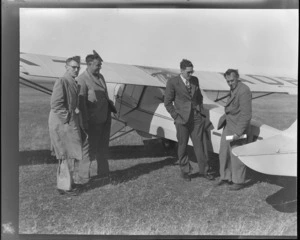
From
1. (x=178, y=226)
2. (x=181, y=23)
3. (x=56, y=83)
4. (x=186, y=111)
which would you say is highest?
(x=181, y=23)

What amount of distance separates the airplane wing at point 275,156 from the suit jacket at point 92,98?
1367mm

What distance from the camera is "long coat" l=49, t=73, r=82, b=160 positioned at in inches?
137

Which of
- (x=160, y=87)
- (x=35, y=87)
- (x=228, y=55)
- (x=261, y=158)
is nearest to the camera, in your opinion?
(x=261, y=158)

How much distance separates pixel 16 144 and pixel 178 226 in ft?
5.66

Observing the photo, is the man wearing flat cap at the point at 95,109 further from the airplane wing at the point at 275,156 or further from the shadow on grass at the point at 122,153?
the airplane wing at the point at 275,156

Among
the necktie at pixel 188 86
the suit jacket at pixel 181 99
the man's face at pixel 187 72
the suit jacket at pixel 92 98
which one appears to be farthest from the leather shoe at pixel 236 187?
the suit jacket at pixel 92 98

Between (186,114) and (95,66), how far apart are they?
1034 millimetres

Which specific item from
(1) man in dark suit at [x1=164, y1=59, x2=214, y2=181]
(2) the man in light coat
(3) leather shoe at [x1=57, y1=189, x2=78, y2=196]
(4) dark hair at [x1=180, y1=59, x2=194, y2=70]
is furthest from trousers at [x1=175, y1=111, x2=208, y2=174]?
(3) leather shoe at [x1=57, y1=189, x2=78, y2=196]

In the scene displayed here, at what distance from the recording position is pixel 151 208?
3.55 m

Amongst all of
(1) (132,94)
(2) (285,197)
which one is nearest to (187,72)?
(1) (132,94)

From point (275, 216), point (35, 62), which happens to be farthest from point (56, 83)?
point (275, 216)

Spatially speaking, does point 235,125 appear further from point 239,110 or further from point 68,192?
point 68,192

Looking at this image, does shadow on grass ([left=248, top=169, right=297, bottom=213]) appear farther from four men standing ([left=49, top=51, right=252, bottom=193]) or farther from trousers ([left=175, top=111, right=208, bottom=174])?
trousers ([left=175, top=111, right=208, bottom=174])

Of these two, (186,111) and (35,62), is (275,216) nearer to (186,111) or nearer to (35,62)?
(186,111)
